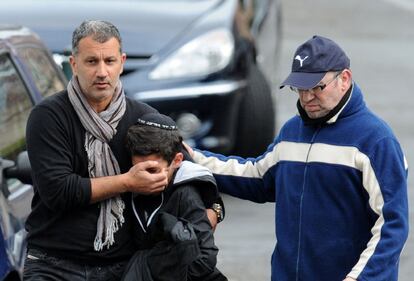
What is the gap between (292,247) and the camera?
4383 millimetres

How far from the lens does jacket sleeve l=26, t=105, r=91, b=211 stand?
4.02 metres

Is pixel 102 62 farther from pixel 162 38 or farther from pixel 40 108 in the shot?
pixel 162 38

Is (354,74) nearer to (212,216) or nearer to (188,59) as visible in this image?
(188,59)

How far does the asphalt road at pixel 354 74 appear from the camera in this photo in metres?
7.96

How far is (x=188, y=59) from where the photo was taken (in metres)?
8.80

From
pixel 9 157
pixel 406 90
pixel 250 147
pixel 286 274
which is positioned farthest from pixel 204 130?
pixel 406 90

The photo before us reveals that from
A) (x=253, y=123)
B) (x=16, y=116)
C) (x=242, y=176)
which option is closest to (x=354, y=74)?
(x=253, y=123)

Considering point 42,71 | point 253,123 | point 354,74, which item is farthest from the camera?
point 354,74

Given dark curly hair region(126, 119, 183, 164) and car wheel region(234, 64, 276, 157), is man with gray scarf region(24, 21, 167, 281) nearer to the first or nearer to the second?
dark curly hair region(126, 119, 183, 164)

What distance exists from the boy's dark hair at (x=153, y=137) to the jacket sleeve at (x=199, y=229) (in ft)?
0.46

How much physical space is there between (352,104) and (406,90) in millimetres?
10551

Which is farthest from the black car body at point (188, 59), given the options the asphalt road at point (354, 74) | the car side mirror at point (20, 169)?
the car side mirror at point (20, 169)

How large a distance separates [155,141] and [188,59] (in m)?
4.75

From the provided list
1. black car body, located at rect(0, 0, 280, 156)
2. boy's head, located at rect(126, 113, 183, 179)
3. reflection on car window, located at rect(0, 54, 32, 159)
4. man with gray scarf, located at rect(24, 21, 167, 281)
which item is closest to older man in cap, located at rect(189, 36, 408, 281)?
boy's head, located at rect(126, 113, 183, 179)
